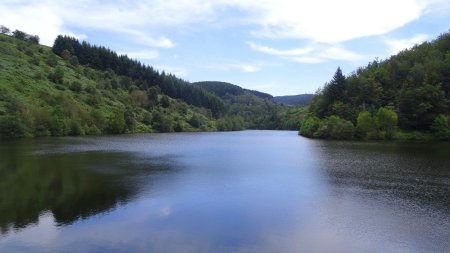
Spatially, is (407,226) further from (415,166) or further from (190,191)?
(415,166)

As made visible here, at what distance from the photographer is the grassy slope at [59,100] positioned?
119 m

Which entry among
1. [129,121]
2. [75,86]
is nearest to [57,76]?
[75,86]

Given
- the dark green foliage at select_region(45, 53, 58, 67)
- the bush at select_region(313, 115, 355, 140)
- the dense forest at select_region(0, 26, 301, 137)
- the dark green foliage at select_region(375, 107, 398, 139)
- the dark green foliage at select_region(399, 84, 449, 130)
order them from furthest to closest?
the dark green foliage at select_region(45, 53, 58, 67), the bush at select_region(313, 115, 355, 140), the dark green foliage at select_region(399, 84, 449, 130), the dark green foliage at select_region(375, 107, 398, 139), the dense forest at select_region(0, 26, 301, 137)

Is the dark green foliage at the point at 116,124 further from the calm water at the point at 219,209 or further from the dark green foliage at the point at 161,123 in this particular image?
the calm water at the point at 219,209

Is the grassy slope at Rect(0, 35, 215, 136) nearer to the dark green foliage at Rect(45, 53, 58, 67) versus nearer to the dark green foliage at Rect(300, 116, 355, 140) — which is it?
the dark green foliage at Rect(45, 53, 58, 67)

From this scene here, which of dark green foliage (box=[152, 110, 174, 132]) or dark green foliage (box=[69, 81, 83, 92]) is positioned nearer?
dark green foliage (box=[69, 81, 83, 92])

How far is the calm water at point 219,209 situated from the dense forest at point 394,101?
252 ft

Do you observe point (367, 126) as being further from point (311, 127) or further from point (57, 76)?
point (57, 76)

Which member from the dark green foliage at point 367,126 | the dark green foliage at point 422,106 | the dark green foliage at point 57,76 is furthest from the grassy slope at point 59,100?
the dark green foliage at point 422,106

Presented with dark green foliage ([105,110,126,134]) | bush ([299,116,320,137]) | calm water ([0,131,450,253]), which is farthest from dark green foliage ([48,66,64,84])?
calm water ([0,131,450,253])

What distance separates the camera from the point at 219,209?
2977 centimetres

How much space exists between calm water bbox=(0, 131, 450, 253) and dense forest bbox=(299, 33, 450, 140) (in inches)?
3021

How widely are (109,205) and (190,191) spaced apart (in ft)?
27.4

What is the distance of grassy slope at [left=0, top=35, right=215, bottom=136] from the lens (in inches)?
4680
